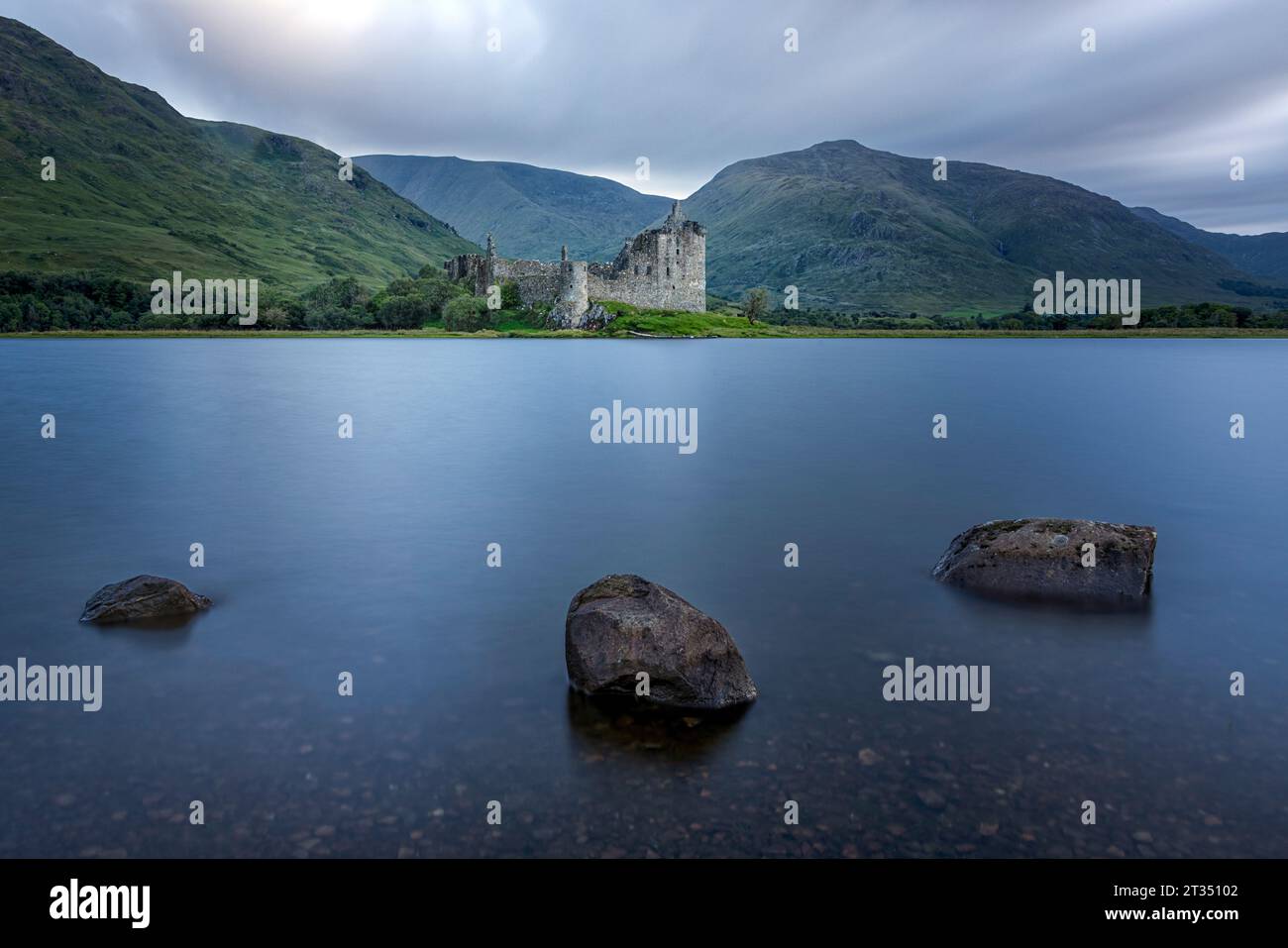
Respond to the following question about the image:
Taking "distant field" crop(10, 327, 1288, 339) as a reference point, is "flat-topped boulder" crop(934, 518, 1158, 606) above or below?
below

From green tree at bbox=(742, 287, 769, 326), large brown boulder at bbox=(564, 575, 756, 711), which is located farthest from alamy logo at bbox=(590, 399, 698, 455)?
green tree at bbox=(742, 287, 769, 326)

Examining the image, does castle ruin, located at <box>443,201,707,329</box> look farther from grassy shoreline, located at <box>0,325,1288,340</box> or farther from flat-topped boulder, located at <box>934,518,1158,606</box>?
flat-topped boulder, located at <box>934,518,1158,606</box>

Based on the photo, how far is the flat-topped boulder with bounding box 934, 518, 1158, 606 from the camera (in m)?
13.4

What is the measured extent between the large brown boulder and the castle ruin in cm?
9553

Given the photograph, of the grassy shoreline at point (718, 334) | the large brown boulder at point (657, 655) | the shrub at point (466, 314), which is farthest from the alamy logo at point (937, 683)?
the shrub at point (466, 314)

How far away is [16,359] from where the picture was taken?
79.6 m

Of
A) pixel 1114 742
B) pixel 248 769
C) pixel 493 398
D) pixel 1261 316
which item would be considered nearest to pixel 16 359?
pixel 493 398

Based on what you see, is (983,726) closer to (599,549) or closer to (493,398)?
(599,549)

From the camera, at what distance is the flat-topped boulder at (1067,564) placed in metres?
13.4
